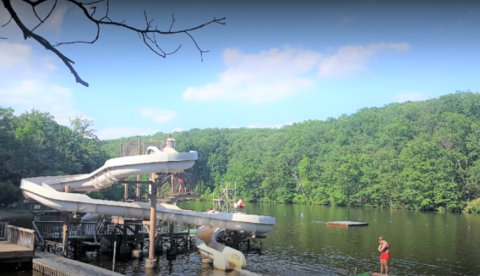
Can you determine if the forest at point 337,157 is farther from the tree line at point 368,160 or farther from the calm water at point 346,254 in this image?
the calm water at point 346,254

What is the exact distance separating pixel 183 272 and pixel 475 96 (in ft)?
350

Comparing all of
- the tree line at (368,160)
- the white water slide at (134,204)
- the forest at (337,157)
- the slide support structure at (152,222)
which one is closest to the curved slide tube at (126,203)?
the white water slide at (134,204)

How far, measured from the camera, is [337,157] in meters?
101

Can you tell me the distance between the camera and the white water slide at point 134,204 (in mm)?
23531

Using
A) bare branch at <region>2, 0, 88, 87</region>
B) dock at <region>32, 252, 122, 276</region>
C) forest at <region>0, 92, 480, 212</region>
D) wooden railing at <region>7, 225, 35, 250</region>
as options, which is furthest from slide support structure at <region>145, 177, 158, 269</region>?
forest at <region>0, 92, 480, 212</region>

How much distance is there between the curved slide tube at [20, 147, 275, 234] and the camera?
2352cm

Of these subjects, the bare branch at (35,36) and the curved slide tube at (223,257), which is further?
the curved slide tube at (223,257)

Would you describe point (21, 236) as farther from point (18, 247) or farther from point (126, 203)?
point (126, 203)

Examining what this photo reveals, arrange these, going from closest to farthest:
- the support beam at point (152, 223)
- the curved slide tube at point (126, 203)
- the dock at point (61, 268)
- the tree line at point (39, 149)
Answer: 1. the dock at point (61, 268)
2. the curved slide tube at point (126, 203)
3. the support beam at point (152, 223)
4. the tree line at point (39, 149)

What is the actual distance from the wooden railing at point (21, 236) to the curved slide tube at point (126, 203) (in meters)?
2.26

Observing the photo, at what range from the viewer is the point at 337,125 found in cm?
12838

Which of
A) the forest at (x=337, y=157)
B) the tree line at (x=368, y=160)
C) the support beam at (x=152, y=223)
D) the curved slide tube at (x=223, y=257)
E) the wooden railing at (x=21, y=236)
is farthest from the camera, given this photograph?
the tree line at (x=368, y=160)

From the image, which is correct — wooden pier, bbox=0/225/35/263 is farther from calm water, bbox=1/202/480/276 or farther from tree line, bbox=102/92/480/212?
tree line, bbox=102/92/480/212

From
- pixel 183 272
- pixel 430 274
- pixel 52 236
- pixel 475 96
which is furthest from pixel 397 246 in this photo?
pixel 475 96
